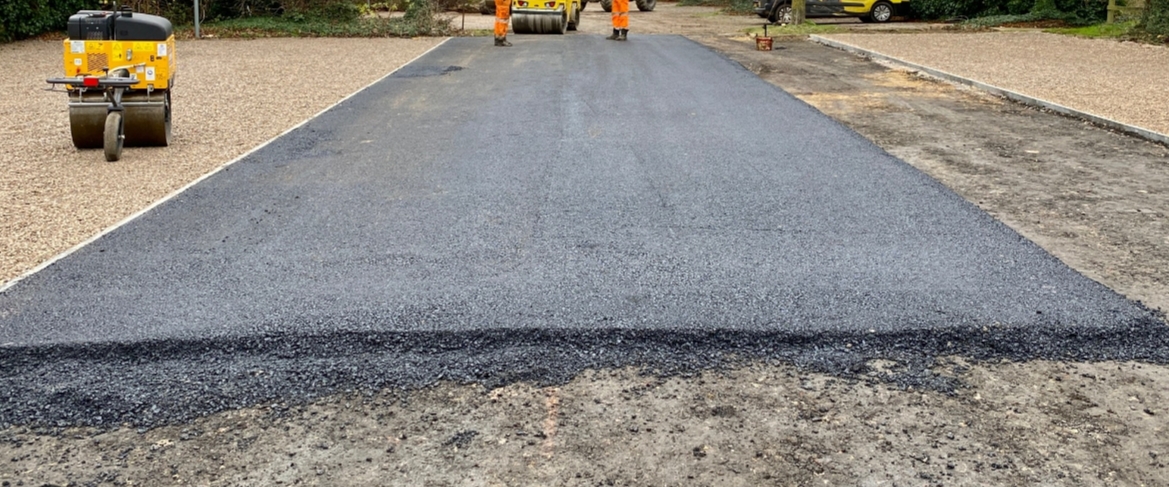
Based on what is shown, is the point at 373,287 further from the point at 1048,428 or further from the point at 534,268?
the point at 1048,428

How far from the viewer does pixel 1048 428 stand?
4215 millimetres

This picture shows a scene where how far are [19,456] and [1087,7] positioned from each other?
1093 inches

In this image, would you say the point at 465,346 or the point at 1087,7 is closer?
the point at 465,346

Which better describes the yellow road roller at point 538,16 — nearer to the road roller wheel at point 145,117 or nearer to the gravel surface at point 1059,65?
the gravel surface at point 1059,65

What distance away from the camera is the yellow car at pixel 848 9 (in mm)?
29141

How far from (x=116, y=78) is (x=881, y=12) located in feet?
78.4

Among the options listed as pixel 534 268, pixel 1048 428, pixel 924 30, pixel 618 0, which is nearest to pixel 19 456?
pixel 534 268

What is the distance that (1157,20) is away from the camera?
68.8 feet

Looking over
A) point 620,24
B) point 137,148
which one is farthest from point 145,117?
point 620,24

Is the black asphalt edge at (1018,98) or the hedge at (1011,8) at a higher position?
the hedge at (1011,8)

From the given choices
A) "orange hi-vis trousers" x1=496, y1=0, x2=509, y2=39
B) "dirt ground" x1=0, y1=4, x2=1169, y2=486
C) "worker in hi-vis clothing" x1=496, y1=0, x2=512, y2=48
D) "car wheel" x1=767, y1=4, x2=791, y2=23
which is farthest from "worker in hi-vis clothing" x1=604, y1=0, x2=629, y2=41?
"dirt ground" x1=0, y1=4, x2=1169, y2=486

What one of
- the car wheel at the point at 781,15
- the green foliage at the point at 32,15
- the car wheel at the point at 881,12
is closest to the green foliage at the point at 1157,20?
the car wheel at the point at 881,12

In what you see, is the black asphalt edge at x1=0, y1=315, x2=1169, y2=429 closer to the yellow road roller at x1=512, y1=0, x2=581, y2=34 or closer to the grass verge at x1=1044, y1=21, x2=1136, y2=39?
the grass verge at x1=1044, y1=21, x2=1136, y2=39

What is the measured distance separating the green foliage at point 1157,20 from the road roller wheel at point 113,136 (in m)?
19.1
